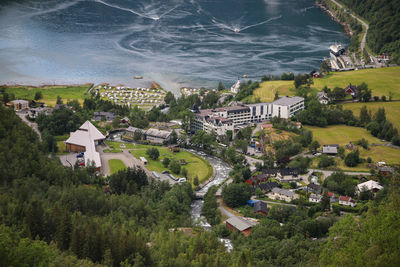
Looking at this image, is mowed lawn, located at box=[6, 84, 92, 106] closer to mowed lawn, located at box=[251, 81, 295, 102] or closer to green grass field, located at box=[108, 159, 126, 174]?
green grass field, located at box=[108, 159, 126, 174]

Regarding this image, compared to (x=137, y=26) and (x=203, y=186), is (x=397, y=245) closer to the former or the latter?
(x=203, y=186)

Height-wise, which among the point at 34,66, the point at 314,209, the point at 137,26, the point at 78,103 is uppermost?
the point at 137,26

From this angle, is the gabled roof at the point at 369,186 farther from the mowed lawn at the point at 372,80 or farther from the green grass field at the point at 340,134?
the mowed lawn at the point at 372,80

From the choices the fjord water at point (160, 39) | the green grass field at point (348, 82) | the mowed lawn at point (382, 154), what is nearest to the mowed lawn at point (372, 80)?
the green grass field at point (348, 82)

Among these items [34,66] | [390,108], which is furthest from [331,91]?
[34,66]

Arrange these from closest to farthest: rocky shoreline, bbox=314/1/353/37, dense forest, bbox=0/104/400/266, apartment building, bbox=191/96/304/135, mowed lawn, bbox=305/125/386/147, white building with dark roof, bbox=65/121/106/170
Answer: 1. dense forest, bbox=0/104/400/266
2. white building with dark roof, bbox=65/121/106/170
3. mowed lawn, bbox=305/125/386/147
4. apartment building, bbox=191/96/304/135
5. rocky shoreline, bbox=314/1/353/37

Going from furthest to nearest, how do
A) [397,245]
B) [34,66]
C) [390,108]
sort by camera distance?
1. [34,66]
2. [390,108]
3. [397,245]

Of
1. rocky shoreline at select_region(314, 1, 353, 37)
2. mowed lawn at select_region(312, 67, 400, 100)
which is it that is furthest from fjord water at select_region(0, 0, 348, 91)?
mowed lawn at select_region(312, 67, 400, 100)
